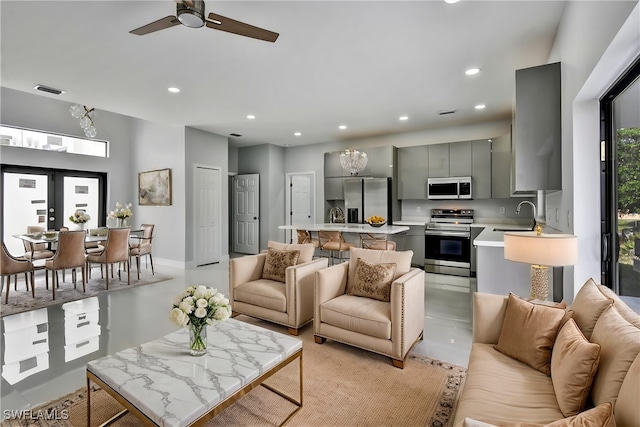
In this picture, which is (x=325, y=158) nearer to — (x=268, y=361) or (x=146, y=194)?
(x=146, y=194)

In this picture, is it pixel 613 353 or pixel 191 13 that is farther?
pixel 191 13

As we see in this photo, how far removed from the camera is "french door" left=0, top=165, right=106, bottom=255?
234 inches

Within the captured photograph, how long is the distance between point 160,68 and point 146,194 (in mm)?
4150

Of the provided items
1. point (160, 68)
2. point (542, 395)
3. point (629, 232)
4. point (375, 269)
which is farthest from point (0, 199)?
point (629, 232)

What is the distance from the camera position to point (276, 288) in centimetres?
318

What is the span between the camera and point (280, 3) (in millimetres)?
2453

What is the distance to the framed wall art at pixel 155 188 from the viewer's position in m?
6.54

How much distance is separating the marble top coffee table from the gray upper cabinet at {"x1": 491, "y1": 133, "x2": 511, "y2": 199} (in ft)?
16.6

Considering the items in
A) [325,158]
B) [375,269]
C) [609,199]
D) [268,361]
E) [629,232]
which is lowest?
[268,361]

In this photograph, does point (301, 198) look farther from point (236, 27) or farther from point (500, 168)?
point (236, 27)

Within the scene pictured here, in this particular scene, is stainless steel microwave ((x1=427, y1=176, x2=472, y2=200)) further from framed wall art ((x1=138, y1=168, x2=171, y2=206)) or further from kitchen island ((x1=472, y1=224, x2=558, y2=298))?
framed wall art ((x1=138, y1=168, x2=171, y2=206))

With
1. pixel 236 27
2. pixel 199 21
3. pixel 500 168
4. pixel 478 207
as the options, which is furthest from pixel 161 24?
pixel 478 207

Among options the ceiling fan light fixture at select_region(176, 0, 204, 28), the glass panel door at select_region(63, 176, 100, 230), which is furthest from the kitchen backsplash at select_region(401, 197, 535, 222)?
the glass panel door at select_region(63, 176, 100, 230)

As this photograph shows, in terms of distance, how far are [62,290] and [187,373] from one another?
432 cm
